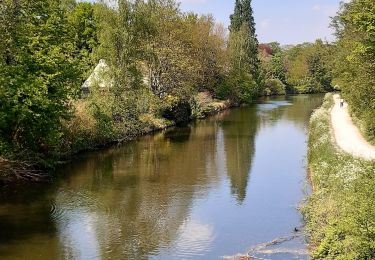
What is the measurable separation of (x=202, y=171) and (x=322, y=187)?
9285mm

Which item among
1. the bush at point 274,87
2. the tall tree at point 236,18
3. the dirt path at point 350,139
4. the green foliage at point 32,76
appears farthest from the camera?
A: the bush at point 274,87

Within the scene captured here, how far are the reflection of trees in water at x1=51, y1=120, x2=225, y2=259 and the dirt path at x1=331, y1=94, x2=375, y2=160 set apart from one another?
7.61 metres

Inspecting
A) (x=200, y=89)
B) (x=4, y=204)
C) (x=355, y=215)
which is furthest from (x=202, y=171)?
(x=200, y=89)

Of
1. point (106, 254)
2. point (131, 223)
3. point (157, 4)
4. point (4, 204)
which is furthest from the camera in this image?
point (157, 4)

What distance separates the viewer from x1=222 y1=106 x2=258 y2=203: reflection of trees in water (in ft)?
81.2

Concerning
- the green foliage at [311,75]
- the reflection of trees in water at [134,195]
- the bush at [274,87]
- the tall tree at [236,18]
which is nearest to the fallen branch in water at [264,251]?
the reflection of trees in water at [134,195]

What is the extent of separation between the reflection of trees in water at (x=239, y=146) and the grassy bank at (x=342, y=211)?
4479 mm

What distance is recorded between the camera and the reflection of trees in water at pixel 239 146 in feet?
81.2

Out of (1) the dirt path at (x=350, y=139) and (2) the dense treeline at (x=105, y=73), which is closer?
(2) the dense treeline at (x=105, y=73)

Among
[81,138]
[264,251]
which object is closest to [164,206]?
[264,251]

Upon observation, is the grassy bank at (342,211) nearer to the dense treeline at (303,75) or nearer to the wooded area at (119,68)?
the wooded area at (119,68)

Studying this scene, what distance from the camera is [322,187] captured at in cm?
1862

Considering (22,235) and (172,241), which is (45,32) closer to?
(22,235)

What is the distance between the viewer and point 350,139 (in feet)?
96.5
